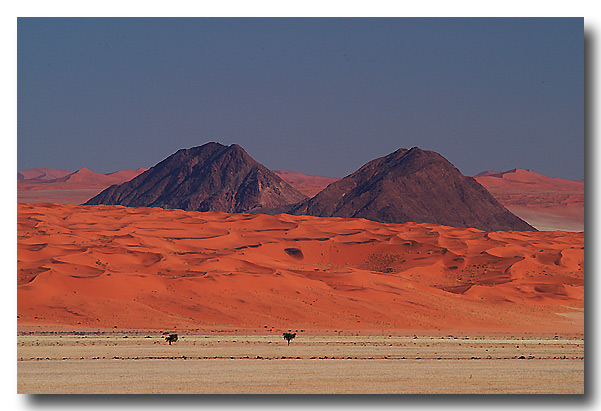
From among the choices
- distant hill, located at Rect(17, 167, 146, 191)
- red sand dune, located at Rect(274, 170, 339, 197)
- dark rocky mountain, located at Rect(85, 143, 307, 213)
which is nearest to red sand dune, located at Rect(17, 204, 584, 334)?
dark rocky mountain, located at Rect(85, 143, 307, 213)

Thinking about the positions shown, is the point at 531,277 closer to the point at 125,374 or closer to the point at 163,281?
the point at 163,281

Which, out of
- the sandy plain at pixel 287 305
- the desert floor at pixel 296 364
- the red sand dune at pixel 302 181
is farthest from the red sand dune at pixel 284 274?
the red sand dune at pixel 302 181

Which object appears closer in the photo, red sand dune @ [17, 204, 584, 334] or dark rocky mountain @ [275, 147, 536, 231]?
red sand dune @ [17, 204, 584, 334]

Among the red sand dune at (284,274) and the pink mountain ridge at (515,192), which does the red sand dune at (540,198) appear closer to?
the pink mountain ridge at (515,192)

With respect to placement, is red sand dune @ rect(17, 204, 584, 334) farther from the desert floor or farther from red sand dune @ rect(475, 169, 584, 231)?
red sand dune @ rect(475, 169, 584, 231)

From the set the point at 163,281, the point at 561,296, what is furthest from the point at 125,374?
the point at 561,296
